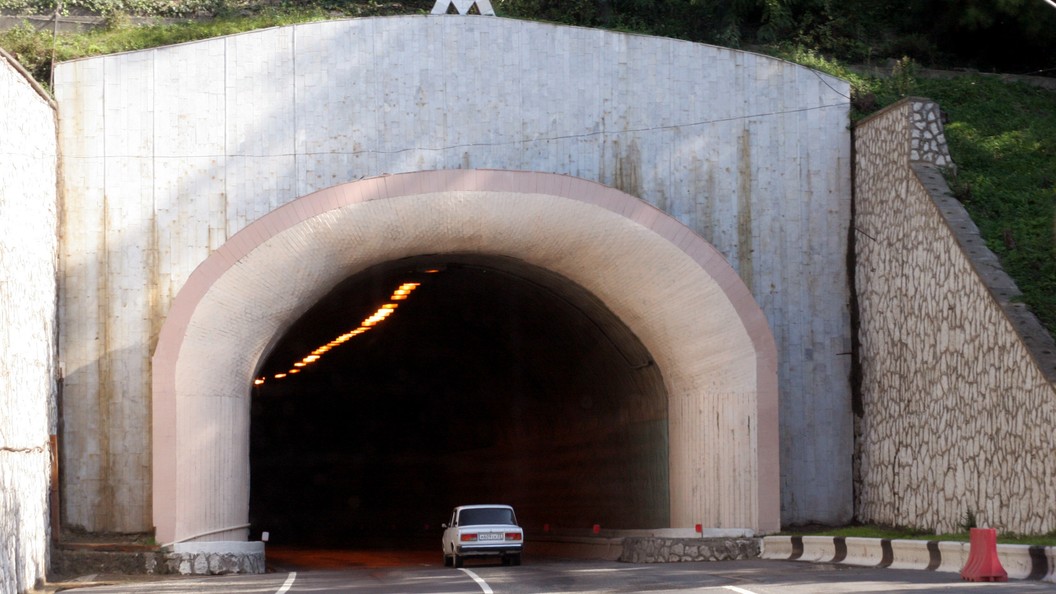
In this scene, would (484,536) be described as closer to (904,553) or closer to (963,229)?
(904,553)

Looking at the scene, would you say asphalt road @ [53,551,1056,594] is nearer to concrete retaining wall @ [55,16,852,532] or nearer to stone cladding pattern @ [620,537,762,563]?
stone cladding pattern @ [620,537,762,563]

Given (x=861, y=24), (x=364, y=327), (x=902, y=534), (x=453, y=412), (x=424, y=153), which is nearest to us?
(x=902, y=534)

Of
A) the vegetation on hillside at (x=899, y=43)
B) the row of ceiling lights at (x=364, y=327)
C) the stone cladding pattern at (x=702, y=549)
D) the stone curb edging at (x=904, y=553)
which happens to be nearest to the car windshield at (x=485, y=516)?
the stone cladding pattern at (x=702, y=549)

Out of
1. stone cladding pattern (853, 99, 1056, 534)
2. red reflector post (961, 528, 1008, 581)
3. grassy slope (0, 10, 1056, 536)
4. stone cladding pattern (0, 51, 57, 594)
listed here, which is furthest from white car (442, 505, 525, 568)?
red reflector post (961, 528, 1008, 581)

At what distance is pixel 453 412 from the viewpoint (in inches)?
1848

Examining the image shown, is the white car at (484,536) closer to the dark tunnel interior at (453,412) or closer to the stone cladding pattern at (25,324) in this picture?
the dark tunnel interior at (453,412)

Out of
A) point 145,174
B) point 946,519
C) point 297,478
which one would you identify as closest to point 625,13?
point 145,174

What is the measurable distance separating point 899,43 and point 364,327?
1662cm

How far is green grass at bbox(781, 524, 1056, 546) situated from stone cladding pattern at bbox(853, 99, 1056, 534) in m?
0.19

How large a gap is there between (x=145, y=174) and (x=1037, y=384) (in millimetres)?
15634

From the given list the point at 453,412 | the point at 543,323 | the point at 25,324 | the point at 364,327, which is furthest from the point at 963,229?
the point at 453,412

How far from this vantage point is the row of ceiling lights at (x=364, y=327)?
3219cm

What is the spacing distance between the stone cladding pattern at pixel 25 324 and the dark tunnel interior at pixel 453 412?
5454 mm

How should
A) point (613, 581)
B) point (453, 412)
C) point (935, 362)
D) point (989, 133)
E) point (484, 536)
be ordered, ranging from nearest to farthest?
point (613, 581)
point (935, 362)
point (484, 536)
point (989, 133)
point (453, 412)
